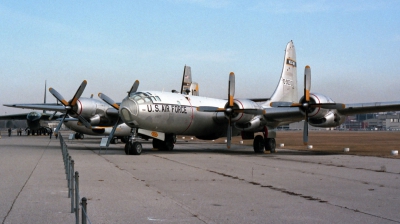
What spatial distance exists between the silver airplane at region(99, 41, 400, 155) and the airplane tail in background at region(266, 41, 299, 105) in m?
4.04

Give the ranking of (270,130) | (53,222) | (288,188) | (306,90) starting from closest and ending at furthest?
(53,222) < (288,188) < (306,90) < (270,130)

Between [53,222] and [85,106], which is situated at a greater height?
[85,106]

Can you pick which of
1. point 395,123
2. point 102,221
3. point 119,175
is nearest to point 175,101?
point 119,175

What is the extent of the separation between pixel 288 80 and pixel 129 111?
14411mm

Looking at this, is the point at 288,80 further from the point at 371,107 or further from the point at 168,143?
the point at 168,143

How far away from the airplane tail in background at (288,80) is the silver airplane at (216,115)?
13.2 feet

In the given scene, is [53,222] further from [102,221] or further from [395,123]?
[395,123]

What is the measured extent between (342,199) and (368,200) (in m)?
0.55

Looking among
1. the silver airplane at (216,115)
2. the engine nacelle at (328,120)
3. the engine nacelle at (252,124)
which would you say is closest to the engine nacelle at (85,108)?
the silver airplane at (216,115)

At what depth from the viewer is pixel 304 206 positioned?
9562 mm

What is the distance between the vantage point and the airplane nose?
23.9 metres

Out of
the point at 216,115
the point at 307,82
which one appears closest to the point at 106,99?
the point at 216,115

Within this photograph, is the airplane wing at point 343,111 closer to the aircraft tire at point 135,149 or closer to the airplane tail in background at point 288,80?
the airplane tail in background at point 288,80

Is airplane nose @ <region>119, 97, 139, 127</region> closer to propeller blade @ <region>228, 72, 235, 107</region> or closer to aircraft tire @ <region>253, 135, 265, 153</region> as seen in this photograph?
propeller blade @ <region>228, 72, 235, 107</region>
